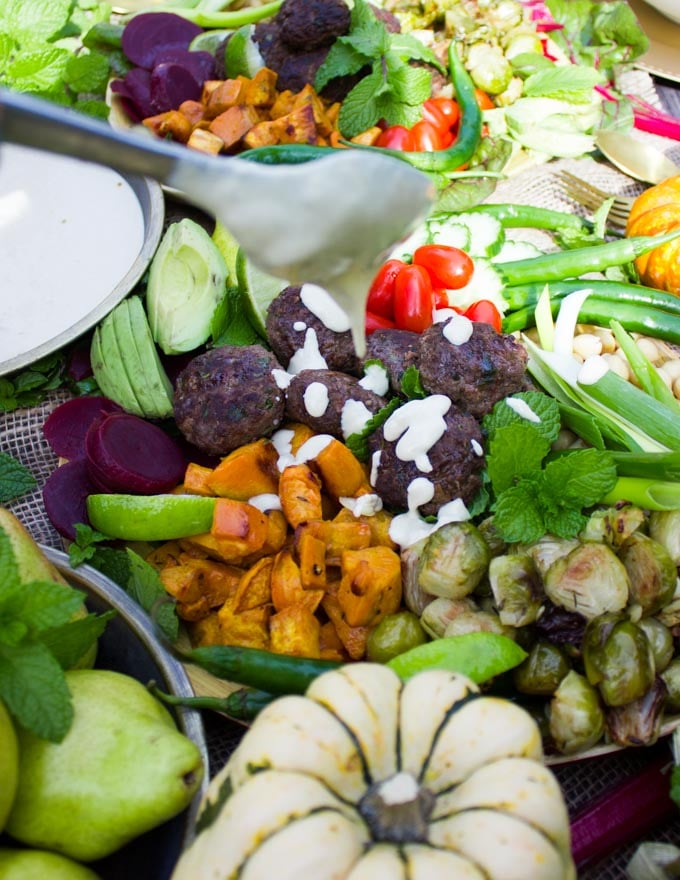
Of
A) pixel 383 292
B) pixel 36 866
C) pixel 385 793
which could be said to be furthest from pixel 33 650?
pixel 383 292

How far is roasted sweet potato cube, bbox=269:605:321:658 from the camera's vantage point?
166cm

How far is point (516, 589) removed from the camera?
1.62 m

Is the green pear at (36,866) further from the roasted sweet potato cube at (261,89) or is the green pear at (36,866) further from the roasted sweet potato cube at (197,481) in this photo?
the roasted sweet potato cube at (261,89)

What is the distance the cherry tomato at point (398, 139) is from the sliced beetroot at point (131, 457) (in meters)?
1.65

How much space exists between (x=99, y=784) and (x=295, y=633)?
1.92 ft

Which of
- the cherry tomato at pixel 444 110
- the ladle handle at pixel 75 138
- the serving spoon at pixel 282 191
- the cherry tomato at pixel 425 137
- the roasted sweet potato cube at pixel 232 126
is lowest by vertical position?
the roasted sweet potato cube at pixel 232 126

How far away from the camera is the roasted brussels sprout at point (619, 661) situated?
144 centimetres

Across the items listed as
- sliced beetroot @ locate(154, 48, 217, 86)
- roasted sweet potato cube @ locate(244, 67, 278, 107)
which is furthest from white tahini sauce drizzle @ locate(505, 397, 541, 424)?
sliced beetroot @ locate(154, 48, 217, 86)

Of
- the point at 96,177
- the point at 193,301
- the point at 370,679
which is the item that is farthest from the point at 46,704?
the point at 96,177

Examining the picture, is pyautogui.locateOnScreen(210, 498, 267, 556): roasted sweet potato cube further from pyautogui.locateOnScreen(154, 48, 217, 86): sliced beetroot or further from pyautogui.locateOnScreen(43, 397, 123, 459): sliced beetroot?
pyautogui.locateOnScreen(154, 48, 217, 86): sliced beetroot

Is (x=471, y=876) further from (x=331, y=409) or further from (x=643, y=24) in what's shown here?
(x=643, y=24)

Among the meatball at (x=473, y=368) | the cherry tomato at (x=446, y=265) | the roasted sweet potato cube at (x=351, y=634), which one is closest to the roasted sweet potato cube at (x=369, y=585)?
the roasted sweet potato cube at (x=351, y=634)

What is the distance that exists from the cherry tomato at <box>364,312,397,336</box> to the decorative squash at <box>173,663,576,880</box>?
1.32 metres

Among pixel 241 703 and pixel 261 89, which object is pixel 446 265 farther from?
pixel 241 703
